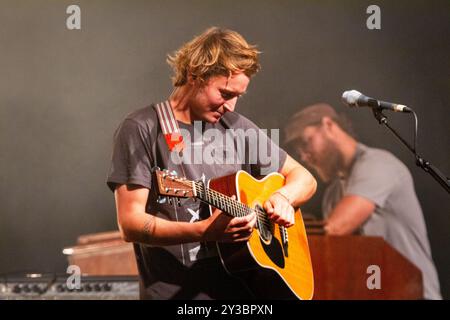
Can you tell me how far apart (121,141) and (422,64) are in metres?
A: 1.93

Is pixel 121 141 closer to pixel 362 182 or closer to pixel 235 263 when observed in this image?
pixel 235 263

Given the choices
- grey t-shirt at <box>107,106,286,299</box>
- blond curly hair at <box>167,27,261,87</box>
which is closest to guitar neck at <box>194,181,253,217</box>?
grey t-shirt at <box>107,106,286,299</box>

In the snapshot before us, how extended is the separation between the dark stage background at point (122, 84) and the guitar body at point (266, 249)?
0.52m

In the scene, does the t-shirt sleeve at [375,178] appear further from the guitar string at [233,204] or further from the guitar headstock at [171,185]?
the guitar headstock at [171,185]

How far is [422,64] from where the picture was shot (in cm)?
418

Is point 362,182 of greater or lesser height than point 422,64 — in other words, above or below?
below

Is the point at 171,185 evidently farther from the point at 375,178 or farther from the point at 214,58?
the point at 375,178

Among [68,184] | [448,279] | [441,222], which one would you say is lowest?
[448,279]

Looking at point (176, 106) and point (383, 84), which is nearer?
point (176, 106)

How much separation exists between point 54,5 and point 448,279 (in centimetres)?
265
